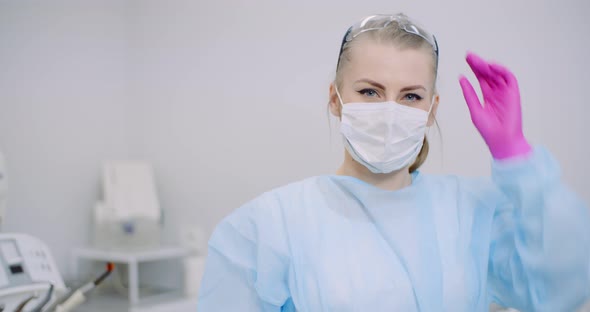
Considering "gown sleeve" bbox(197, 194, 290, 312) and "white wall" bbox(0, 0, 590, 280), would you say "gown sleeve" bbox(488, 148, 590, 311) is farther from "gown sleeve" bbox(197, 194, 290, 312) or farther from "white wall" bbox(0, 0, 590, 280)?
"white wall" bbox(0, 0, 590, 280)

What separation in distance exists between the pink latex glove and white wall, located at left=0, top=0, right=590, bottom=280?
67 centimetres

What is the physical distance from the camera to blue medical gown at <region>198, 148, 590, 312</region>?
975 mm

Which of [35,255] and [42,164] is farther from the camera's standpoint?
[42,164]

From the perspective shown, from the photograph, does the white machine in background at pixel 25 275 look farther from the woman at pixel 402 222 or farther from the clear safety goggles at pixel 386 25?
the clear safety goggles at pixel 386 25

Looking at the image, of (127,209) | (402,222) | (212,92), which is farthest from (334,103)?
(127,209)

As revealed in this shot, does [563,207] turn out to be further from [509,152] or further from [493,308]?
[493,308]

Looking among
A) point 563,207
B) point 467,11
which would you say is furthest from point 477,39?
point 563,207

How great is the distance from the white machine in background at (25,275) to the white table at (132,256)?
0.57 m

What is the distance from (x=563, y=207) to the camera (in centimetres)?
95

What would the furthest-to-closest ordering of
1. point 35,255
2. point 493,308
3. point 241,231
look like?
point 35,255
point 493,308
point 241,231

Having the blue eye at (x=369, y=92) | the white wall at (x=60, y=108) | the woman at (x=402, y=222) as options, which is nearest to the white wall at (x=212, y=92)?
the white wall at (x=60, y=108)

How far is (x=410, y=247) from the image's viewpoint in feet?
3.54

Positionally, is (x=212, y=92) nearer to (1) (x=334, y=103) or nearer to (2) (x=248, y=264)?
(1) (x=334, y=103)

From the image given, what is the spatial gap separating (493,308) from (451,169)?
0.42 m
